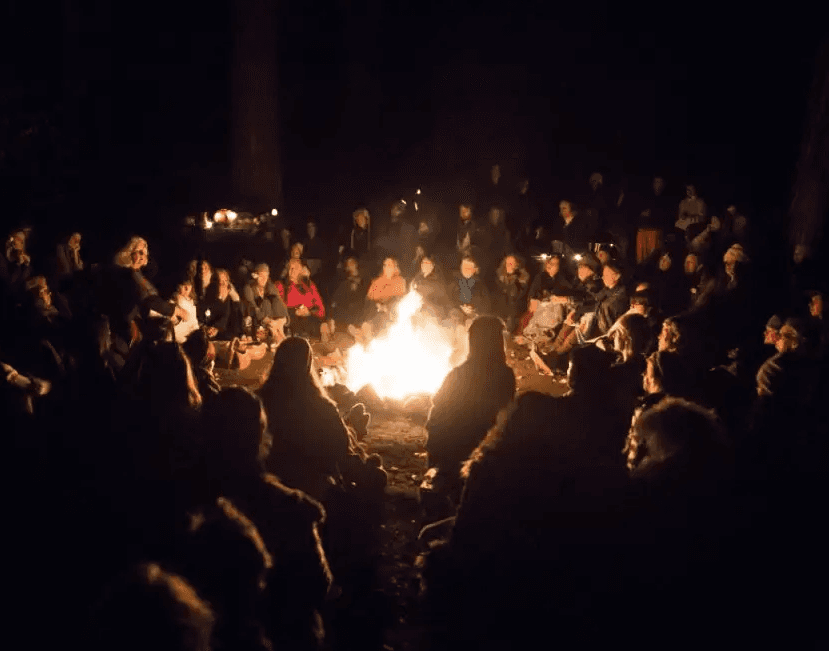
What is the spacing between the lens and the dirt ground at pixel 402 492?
4.57 metres

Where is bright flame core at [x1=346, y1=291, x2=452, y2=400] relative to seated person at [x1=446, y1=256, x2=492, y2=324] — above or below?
below

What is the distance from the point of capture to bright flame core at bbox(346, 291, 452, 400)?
8281mm

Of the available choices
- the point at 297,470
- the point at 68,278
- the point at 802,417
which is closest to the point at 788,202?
the point at 802,417

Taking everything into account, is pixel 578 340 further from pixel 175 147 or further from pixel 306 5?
pixel 306 5

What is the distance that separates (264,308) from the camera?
10.2 metres

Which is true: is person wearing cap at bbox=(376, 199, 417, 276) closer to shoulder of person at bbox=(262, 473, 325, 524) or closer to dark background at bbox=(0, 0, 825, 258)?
dark background at bbox=(0, 0, 825, 258)

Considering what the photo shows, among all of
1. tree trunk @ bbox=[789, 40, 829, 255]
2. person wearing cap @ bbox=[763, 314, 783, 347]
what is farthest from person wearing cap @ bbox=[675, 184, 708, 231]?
person wearing cap @ bbox=[763, 314, 783, 347]

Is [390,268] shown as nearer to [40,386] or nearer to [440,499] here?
[40,386]

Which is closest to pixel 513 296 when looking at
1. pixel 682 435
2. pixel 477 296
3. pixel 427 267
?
pixel 477 296

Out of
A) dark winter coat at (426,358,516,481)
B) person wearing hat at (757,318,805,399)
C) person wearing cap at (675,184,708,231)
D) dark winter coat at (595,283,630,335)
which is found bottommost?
dark winter coat at (426,358,516,481)

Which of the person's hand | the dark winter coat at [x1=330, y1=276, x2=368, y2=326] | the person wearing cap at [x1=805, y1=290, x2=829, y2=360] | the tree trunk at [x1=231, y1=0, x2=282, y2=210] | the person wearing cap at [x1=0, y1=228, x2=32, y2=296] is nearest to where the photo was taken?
the person's hand

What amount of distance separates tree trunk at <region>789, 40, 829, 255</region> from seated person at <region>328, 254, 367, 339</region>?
7.33 m

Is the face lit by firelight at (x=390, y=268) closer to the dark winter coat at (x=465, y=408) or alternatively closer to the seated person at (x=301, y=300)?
the seated person at (x=301, y=300)

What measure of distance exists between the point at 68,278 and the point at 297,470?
608cm
